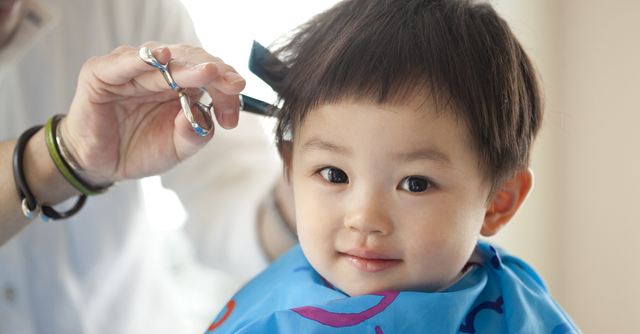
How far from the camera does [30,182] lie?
0.85 m

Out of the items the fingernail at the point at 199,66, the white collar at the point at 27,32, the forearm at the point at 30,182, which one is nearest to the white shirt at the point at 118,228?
the white collar at the point at 27,32

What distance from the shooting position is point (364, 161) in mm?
681

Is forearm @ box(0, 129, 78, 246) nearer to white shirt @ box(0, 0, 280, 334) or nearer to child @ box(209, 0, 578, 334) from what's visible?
white shirt @ box(0, 0, 280, 334)

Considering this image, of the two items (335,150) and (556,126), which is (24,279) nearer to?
(335,150)

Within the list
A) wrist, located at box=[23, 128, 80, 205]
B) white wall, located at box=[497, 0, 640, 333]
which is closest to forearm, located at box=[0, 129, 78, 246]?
wrist, located at box=[23, 128, 80, 205]

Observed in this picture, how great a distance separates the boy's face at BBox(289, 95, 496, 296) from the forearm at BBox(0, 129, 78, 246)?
49 cm

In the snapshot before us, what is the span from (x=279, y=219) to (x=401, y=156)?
0.55 metres

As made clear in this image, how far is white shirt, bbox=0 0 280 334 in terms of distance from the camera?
3.47 feet

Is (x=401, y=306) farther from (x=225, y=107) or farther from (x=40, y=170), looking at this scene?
(x=40, y=170)

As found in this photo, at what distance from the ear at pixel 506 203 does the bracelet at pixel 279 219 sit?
1.59ft

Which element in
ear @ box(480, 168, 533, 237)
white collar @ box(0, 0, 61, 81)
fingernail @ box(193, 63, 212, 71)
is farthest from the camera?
white collar @ box(0, 0, 61, 81)

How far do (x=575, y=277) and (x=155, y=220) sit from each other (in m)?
1.63

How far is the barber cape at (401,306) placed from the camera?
0.70 metres

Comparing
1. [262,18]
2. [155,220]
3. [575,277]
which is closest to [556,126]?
[575,277]
